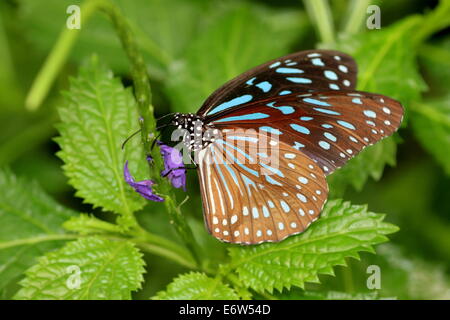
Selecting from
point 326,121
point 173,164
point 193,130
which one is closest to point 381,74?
point 326,121

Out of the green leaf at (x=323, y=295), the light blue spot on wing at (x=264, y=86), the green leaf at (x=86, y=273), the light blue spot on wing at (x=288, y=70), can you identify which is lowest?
the green leaf at (x=323, y=295)

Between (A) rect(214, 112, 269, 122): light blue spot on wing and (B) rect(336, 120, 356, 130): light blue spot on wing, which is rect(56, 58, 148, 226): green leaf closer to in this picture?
(A) rect(214, 112, 269, 122): light blue spot on wing

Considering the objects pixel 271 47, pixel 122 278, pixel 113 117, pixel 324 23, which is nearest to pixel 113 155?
pixel 113 117

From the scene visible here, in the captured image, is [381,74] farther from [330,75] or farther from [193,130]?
[193,130]

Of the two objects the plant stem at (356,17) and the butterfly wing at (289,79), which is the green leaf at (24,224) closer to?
the butterfly wing at (289,79)

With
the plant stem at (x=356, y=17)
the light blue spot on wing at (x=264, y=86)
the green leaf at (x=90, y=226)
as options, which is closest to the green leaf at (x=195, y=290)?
the green leaf at (x=90, y=226)

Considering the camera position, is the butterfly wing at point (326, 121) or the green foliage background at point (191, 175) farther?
the butterfly wing at point (326, 121)
